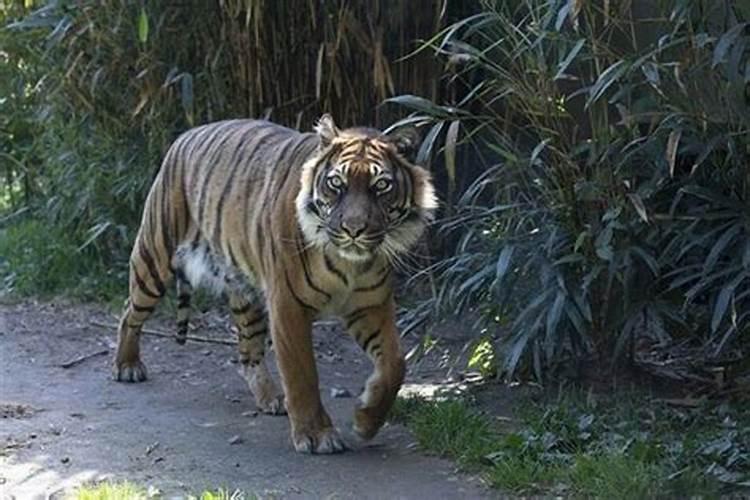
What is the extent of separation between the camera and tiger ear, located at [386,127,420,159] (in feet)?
18.5

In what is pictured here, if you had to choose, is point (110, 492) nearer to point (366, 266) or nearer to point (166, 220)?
point (366, 266)

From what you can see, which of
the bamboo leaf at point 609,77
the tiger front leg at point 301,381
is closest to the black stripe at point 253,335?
the tiger front leg at point 301,381

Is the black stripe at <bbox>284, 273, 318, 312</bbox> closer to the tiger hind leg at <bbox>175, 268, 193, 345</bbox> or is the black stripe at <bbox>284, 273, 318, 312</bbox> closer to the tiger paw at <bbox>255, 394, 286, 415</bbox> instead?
the tiger paw at <bbox>255, 394, 286, 415</bbox>

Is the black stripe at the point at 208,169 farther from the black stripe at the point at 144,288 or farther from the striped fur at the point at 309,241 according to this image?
the black stripe at the point at 144,288

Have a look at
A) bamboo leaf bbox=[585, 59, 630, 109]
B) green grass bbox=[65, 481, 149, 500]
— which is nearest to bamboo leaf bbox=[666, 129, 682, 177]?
bamboo leaf bbox=[585, 59, 630, 109]

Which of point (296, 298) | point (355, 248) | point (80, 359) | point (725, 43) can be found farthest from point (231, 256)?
point (725, 43)

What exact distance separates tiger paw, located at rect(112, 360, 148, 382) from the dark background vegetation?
1217mm

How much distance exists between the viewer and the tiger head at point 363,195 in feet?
17.6

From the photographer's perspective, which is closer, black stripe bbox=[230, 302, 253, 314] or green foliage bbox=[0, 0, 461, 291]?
black stripe bbox=[230, 302, 253, 314]

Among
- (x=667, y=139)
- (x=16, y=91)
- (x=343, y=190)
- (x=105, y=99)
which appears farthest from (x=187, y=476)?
(x=16, y=91)

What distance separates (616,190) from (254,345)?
70.1 inches

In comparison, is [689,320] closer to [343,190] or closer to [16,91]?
[343,190]

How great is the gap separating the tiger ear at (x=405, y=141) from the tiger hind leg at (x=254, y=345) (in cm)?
121

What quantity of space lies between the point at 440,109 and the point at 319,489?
1.69 meters
